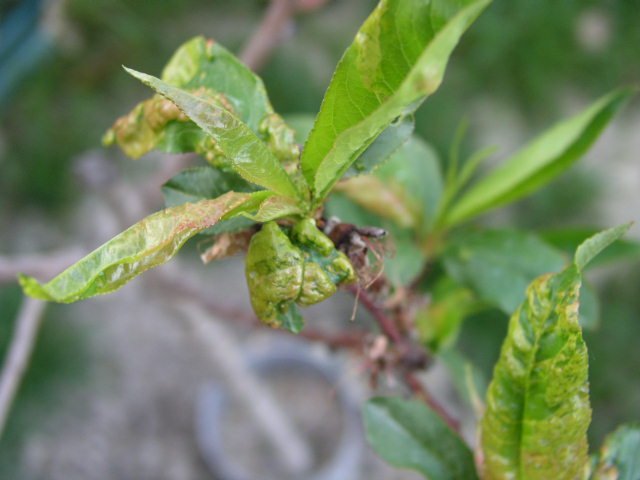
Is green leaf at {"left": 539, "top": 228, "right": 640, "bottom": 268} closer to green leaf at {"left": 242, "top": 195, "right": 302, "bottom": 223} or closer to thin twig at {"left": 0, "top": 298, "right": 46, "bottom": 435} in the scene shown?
green leaf at {"left": 242, "top": 195, "right": 302, "bottom": 223}

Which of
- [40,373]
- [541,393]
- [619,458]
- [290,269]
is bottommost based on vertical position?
[40,373]

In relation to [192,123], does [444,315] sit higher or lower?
lower

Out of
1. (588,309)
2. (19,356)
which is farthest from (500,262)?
(19,356)

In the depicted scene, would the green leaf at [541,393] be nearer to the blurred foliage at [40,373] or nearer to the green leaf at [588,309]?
the green leaf at [588,309]

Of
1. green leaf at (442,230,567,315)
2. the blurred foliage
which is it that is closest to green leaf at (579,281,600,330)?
green leaf at (442,230,567,315)

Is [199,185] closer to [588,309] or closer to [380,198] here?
[380,198]

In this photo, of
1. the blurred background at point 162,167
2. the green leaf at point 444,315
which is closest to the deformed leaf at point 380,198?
the green leaf at point 444,315
